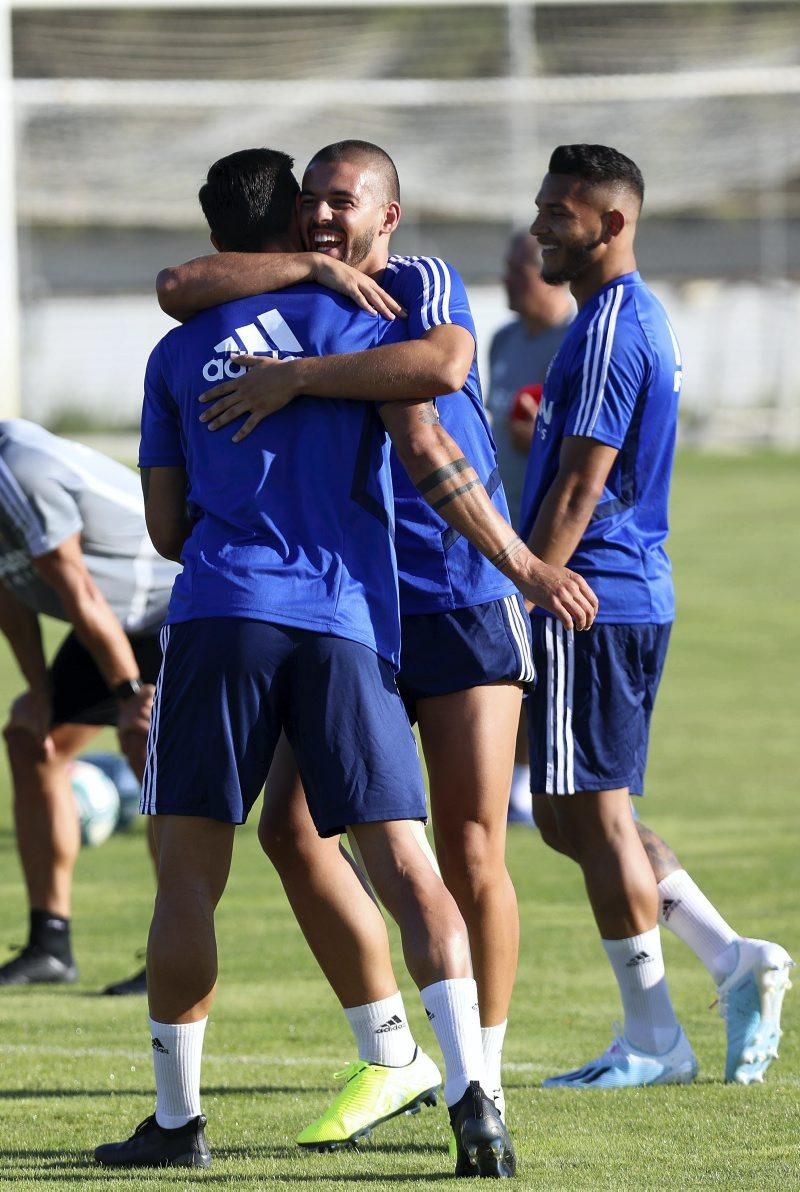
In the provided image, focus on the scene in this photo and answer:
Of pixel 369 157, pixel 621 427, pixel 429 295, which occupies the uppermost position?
pixel 369 157

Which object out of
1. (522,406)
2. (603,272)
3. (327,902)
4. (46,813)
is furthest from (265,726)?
(522,406)

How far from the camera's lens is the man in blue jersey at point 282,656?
431 centimetres

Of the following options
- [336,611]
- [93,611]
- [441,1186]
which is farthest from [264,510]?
[93,611]

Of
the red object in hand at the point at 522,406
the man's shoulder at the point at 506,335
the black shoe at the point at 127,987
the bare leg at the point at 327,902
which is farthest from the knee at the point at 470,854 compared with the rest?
the man's shoulder at the point at 506,335

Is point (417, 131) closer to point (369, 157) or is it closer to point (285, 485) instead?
point (369, 157)

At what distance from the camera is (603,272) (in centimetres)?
552

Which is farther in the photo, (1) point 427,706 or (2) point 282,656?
(1) point 427,706

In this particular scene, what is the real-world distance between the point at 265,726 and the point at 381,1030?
0.86 metres

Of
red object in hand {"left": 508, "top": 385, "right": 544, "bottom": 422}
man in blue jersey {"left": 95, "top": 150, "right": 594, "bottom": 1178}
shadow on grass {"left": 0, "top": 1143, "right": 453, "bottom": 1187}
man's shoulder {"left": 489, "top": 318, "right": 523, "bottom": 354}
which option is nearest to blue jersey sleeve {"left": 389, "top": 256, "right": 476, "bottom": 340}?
man in blue jersey {"left": 95, "top": 150, "right": 594, "bottom": 1178}

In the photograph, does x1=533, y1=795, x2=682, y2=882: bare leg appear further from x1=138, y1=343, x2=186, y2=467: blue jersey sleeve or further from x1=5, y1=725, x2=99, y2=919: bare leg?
x1=5, y1=725, x2=99, y2=919: bare leg

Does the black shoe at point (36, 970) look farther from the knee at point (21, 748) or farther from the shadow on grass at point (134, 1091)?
the shadow on grass at point (134, 1091)

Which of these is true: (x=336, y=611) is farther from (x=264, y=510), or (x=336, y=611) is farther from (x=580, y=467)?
(x=580, y=467)

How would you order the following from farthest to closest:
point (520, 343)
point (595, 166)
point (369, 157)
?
point (520, 343) → point (595, 166) → point (369, 157)

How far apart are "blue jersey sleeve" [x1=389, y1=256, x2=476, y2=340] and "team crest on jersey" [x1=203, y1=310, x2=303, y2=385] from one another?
27cm
